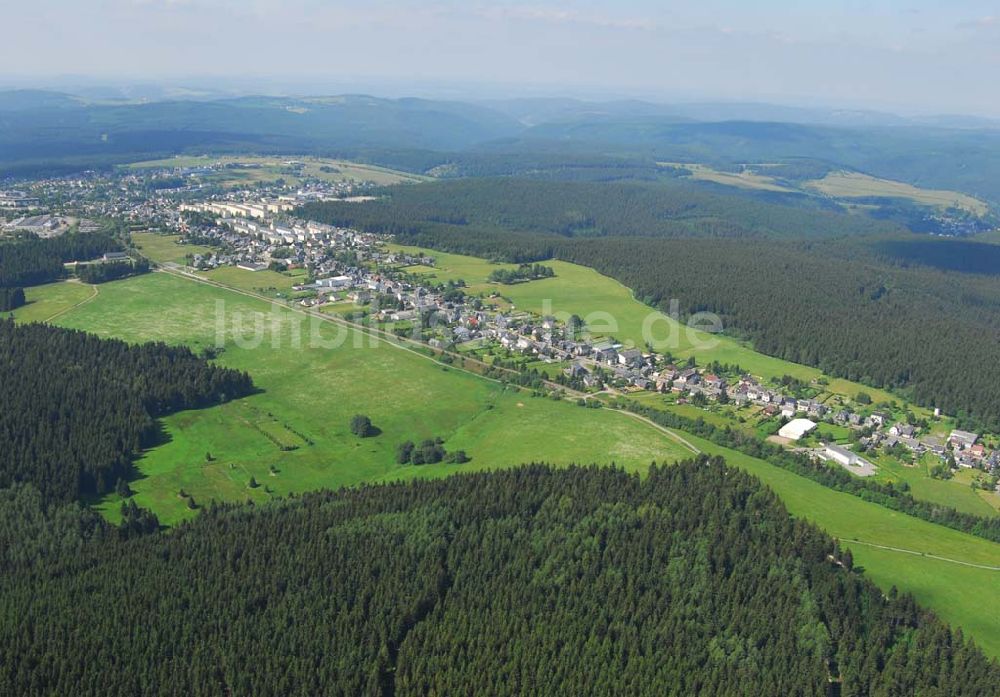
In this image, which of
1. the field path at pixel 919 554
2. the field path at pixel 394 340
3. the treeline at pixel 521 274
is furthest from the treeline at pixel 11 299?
the field path at pixel 919 554

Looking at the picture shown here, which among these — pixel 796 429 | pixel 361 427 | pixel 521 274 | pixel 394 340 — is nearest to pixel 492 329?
pixel 394 340

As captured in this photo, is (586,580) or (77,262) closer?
(586,580)

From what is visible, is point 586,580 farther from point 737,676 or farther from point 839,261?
point 839,261

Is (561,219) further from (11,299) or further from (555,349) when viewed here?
(11,299)

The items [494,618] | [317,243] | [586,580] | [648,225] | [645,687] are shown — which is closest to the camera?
[645,687]

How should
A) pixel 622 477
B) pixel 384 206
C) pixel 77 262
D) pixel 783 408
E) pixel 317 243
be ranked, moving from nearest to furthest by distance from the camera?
pixel 622 477, pixel 783 408, pixel 77 262, pixel 317 243, pixel 384 206

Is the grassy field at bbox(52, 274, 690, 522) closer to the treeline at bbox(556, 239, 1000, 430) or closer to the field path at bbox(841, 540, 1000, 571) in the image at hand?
the field path at bbox(841, 540, 1000, 571)

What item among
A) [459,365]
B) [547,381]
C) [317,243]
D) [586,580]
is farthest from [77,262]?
[586,580]

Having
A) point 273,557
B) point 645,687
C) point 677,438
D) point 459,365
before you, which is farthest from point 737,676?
point 459,365
